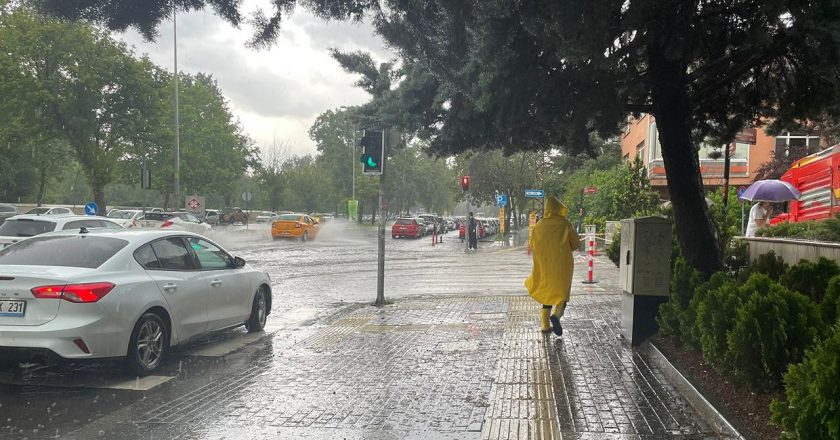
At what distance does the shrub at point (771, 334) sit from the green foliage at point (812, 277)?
166 cm

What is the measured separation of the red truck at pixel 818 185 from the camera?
13102mm

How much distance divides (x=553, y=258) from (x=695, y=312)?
2412 millimetres

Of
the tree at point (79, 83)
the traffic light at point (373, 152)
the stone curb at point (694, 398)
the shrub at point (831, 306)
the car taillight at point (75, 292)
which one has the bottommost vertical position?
the stone curb at point (694, 398)

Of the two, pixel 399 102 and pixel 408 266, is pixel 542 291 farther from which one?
pixel 408 266

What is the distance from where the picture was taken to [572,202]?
3959cm

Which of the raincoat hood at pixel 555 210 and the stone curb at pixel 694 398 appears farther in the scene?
the raincoat hood at pixel 555 210

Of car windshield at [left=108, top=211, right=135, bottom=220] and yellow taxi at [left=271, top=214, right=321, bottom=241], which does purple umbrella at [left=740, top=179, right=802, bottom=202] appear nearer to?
yellow taxi at [left=271, top=214, right=321, bottom=241]

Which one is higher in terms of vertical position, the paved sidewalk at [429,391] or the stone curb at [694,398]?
the stone curb at [694,398]

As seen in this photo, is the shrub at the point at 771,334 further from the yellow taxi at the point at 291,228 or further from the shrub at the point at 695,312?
the yellow taxi at the point at 291,228

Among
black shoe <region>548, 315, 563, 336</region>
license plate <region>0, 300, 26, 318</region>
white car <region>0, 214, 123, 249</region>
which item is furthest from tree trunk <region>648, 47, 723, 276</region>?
white car <region>0, 214, 123, 249</region>

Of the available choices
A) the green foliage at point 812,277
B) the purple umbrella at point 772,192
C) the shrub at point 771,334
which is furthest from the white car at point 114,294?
the purple umbrella at point 772,192

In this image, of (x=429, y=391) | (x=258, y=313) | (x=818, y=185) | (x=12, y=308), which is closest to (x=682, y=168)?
(x=429, y=391)

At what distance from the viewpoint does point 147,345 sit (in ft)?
21.1

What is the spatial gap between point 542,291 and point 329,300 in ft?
18.1
